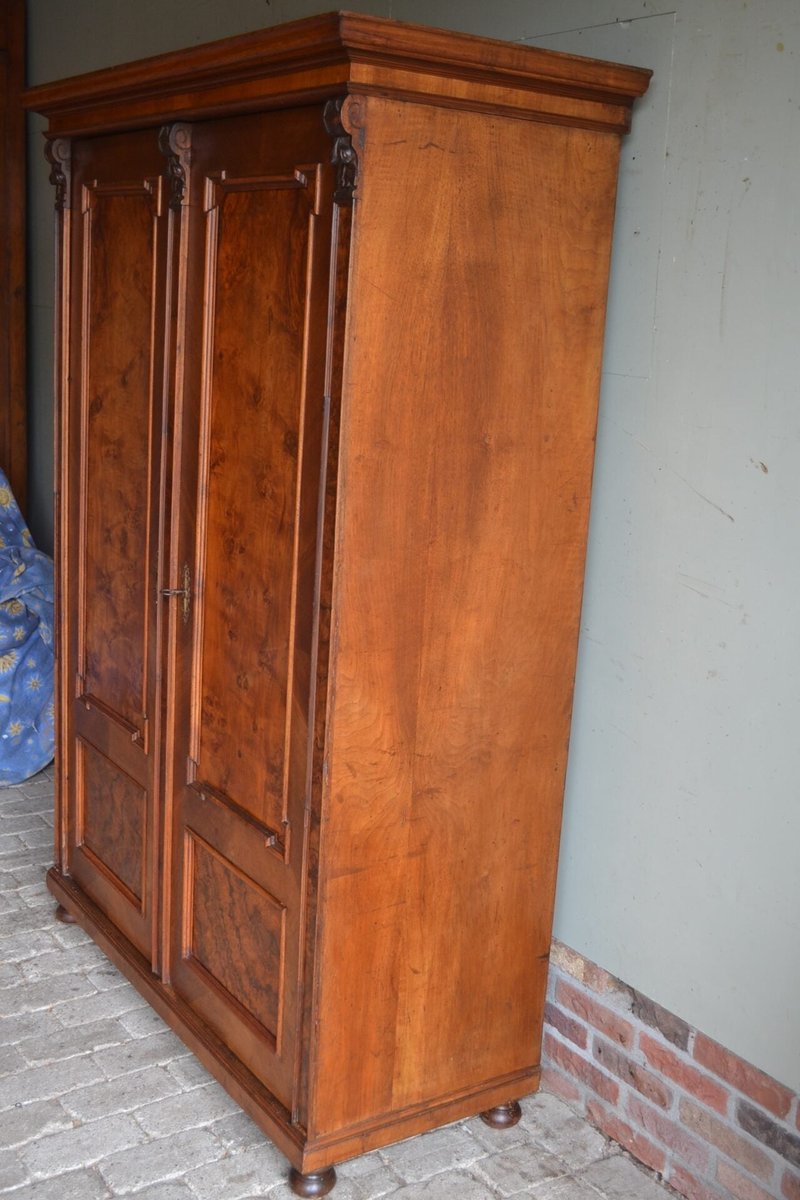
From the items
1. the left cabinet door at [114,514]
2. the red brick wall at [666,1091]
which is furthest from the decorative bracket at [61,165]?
the red brick wall at [666,1091]

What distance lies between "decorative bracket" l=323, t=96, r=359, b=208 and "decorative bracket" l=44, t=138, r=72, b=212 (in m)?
1.28

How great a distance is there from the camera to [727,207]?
7.70ft

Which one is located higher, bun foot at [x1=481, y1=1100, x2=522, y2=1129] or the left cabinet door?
the left cabinet door

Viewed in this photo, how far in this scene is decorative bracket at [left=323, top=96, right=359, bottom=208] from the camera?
2152mm

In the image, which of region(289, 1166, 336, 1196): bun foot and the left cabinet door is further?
the left cabinet door

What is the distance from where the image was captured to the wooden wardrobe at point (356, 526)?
2.26 meters

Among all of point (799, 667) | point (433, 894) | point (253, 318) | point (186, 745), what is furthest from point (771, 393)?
point (186, 745)

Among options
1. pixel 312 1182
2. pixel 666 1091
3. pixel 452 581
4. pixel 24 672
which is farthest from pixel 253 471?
pixel 24 672

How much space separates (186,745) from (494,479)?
3.19ft

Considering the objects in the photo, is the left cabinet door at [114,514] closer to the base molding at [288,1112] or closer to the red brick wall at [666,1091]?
the base molding at [288,1112]

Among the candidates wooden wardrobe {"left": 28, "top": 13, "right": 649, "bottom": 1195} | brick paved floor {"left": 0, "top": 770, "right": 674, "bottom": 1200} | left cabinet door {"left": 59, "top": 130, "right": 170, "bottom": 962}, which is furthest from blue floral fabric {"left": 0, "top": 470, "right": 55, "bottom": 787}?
→ wooden wardrobe {"left": 28, "top": 13, "right": 649, "bottom": 1195}

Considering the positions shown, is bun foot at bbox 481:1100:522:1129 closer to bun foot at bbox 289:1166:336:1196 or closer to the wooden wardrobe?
the wooden wardrobe

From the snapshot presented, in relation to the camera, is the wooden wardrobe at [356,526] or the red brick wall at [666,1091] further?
the red brick wall at [666,1091]

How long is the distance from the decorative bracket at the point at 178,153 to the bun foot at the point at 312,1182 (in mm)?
1982
